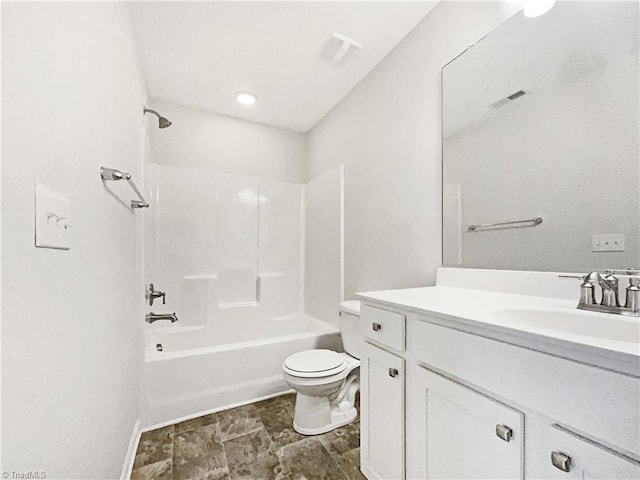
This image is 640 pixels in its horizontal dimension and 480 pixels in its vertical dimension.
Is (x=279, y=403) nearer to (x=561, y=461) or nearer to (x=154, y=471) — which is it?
(x=154, y=471)

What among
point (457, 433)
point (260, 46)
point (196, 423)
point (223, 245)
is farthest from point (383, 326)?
point (223, 245)

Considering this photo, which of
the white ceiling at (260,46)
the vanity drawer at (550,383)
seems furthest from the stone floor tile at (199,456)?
the white ceiling at (260,46)

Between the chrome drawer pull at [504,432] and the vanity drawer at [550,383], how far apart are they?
76 millimetres

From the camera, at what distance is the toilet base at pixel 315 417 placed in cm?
166

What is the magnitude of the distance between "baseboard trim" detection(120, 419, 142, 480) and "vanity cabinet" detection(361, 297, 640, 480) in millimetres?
1089

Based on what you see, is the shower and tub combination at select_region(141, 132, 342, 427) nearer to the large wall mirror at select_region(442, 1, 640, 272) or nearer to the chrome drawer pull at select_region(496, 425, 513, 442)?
the large wall mirror at select_region(442, 1, 640, 272)

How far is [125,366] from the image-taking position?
1.30 meters

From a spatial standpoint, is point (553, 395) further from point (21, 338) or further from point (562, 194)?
point (21, 338)

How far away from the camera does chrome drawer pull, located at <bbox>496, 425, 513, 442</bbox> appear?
70 centimetres

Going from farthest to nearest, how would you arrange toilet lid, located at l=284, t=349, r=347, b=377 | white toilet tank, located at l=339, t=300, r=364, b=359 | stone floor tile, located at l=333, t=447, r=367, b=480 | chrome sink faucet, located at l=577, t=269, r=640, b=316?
white toilet tank, located at l=339, t=300, r=364, b=359 < toilet lid, located at l=284, t=349, r=347, b=377 < stone floor tile, located at l=333, t=447, r=367, b=480 < chrome sink faucet, located at l=577, t=269, r=640, b=316

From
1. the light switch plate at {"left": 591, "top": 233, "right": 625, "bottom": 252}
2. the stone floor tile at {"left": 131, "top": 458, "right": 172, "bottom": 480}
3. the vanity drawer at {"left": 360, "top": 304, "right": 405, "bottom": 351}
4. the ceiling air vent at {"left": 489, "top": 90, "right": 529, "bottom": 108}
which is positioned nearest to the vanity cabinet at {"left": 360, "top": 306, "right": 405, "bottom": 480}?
the vanity drawer at {"left": 360, "top": 304, "right": 405, "bottom": 351}

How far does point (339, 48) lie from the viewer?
1775 millimetres

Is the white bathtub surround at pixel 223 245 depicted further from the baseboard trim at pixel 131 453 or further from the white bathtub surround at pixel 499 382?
the white bathtub surround at pixel 499 382

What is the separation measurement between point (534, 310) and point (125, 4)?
2262 millimetres
